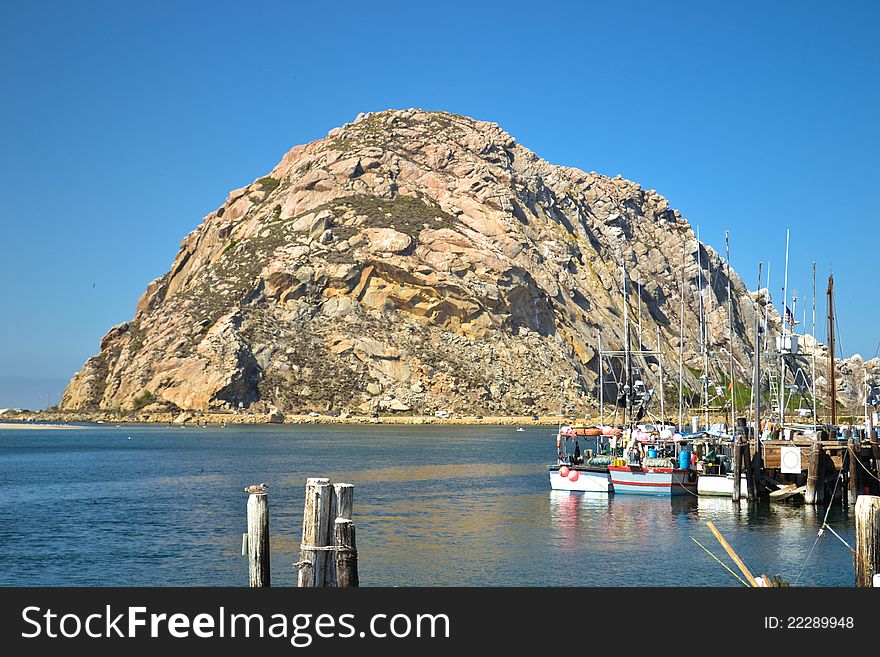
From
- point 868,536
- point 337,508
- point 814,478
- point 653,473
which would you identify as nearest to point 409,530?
point 653,473

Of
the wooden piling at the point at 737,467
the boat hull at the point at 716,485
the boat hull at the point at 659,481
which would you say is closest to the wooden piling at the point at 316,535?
the wooden piling at the point at 737,467

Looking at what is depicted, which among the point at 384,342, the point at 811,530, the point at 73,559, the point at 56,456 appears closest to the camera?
the point at 73,559

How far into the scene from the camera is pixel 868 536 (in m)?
16.1

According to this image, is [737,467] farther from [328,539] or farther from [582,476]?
[328,539]

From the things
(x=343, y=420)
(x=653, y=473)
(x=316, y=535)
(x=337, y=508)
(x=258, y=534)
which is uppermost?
(x=337, y=508)

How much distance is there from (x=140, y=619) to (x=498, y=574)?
19.4m

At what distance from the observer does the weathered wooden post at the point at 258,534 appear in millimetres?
16906

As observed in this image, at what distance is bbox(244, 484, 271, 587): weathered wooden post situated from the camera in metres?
16.9

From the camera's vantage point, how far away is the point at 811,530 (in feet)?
130

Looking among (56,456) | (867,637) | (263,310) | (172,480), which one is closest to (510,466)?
(172,480)

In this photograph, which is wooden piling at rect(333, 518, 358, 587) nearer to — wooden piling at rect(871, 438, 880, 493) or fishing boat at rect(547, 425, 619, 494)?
wooden piling at rect(871, 438, 880, 493)

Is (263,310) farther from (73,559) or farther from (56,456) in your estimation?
(73,559)

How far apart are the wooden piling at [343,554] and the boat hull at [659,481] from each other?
39.0 m

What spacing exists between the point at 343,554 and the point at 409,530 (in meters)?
26.1
